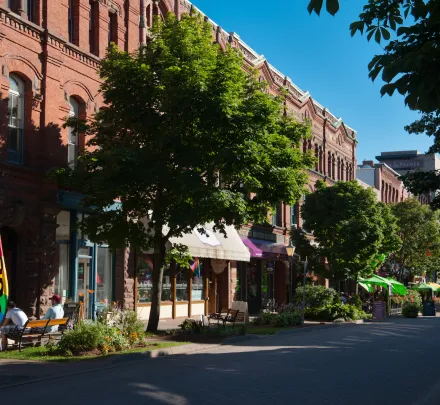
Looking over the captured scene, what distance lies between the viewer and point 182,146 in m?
17.9

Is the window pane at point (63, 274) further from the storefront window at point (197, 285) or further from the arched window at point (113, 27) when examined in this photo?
the storefront window at point (197, 285)

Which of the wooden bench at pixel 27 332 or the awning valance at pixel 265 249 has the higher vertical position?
the awning valance at pixel 265 249

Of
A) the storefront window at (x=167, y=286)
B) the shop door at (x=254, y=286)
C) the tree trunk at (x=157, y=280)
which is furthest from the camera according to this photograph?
the shop door at (x=254, y=286)

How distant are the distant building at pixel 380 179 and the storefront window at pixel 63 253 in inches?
1675

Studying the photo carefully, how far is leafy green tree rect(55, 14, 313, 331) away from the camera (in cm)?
1714

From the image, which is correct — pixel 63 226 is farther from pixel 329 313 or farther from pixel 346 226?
pixel 346 226

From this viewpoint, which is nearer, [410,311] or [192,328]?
[192,328]

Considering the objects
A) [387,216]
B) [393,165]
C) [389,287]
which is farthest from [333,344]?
[393,165]

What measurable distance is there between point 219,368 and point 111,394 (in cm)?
356

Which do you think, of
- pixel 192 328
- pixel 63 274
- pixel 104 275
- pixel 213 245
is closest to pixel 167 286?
pixel 213 245

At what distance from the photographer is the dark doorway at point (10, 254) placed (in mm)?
19734

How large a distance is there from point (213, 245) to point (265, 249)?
8.49 metres

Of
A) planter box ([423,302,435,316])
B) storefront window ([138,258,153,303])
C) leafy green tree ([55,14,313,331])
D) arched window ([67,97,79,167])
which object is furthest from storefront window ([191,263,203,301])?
planter box ([423,302,435,316])

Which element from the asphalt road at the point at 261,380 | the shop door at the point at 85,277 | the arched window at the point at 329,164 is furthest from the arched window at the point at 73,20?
the arched window at the point at 329,164
